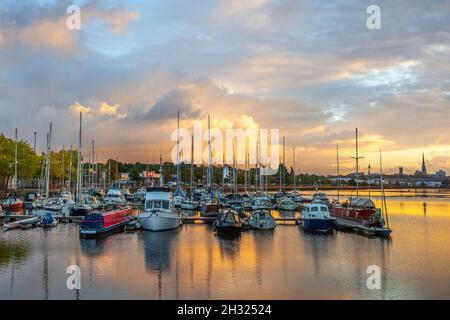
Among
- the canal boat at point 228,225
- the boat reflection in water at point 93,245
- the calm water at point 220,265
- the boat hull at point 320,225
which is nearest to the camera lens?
the calm water at point 220,265

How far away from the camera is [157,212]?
173 ft

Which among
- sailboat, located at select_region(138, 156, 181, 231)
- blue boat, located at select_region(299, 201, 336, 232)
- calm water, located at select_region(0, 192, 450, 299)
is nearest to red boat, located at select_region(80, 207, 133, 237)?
calm water, located at select_region(0, 192, 450, 299)

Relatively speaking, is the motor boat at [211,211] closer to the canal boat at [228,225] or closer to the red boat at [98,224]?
the canal boat at [228,225]

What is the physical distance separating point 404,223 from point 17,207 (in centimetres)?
6708

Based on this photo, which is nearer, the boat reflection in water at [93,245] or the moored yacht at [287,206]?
the boat reflection in water at [93,245]

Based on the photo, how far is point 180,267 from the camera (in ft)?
111

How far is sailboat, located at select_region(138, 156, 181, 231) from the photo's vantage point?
52.7 m

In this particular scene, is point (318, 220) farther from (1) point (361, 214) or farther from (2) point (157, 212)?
(2) point (157, 212)

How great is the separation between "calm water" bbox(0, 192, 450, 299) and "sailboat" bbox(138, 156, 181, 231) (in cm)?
116

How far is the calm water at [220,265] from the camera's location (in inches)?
1056

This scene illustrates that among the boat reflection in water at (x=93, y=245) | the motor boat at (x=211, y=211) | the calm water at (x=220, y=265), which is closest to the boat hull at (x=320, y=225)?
the calm water at (x=220, y=265)

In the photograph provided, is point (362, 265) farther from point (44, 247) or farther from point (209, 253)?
point (44, 247)

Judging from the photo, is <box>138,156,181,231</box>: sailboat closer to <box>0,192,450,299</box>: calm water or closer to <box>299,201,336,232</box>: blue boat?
<box>0,192,450,299</box>: calm water
